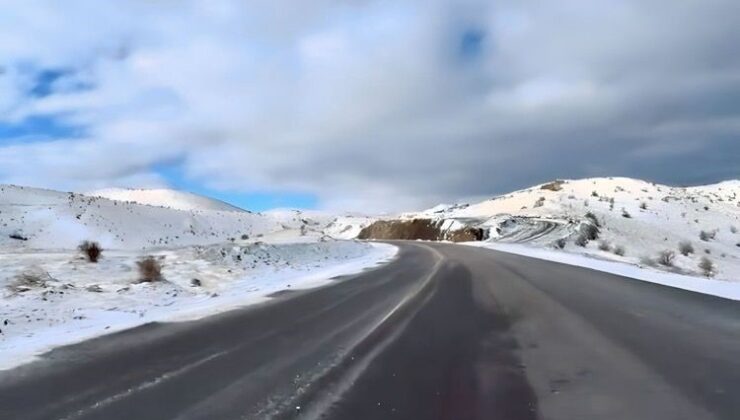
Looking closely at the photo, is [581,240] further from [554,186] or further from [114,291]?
[554,186]

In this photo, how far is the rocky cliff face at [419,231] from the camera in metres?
60.2

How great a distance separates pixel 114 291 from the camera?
1426 cm

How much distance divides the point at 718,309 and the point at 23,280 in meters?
14.3

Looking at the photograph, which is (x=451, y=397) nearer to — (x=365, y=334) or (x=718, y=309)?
(x=365, y=334)

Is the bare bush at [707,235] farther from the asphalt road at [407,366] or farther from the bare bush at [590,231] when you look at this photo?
the asphalt road at [407,366]

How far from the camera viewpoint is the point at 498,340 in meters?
8.57

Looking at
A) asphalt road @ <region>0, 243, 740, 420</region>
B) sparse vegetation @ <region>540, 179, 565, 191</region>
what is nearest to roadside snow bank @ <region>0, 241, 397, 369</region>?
asphalt road @ <region>0, 243, 740, 420</region>

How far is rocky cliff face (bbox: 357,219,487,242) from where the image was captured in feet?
198

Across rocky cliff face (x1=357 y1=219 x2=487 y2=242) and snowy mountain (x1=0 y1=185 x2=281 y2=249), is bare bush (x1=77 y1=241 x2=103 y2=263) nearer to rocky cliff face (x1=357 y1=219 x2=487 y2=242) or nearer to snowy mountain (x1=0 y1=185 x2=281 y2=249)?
snowy mountain (x1=0 y1=185 x2=281 y2=249)

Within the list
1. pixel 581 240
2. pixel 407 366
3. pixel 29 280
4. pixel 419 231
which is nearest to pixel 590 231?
pixel 581 240

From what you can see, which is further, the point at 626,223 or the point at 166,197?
the point at 166,197

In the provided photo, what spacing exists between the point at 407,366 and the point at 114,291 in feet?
31.6

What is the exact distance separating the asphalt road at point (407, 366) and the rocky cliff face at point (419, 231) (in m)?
47.8

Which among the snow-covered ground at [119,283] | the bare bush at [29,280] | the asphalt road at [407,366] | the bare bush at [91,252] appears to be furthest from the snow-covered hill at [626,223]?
the bare bush at [29,280]
